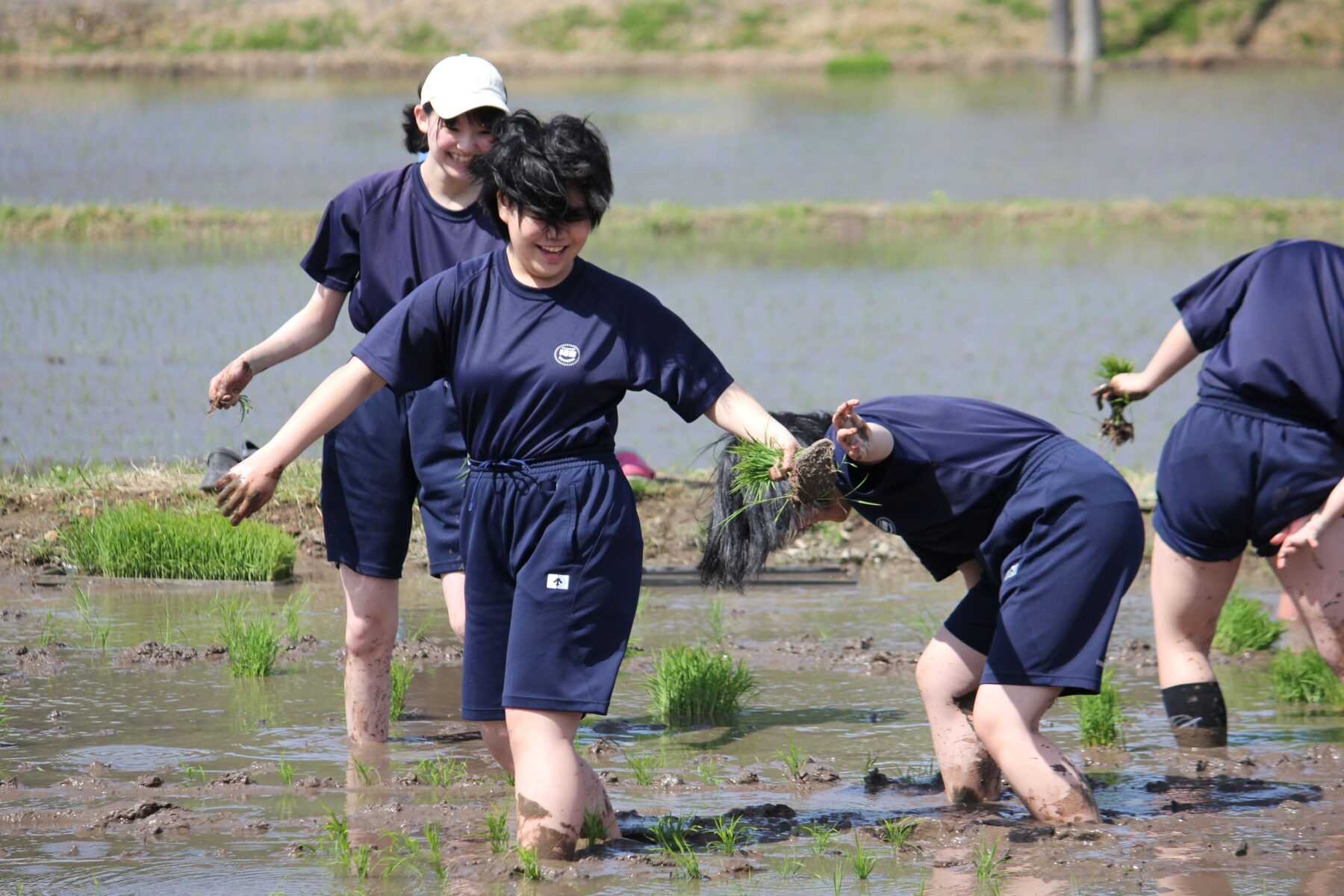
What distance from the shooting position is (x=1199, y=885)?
3949 millimetres

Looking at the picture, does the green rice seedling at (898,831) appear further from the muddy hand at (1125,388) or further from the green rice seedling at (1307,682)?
the green rice seedling at (1307,682)

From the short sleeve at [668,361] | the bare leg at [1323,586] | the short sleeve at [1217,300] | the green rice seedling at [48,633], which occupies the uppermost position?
the short sleeve at [1217,300]

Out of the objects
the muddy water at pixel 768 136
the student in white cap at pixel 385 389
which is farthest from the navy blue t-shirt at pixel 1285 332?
the muddy water at pixel 768 136

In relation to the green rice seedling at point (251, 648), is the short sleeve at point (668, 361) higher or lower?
higher

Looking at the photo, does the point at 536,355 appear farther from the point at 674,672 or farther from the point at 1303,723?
the point at 1303,723

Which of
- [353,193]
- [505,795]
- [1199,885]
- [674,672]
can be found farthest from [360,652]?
[1199,885]

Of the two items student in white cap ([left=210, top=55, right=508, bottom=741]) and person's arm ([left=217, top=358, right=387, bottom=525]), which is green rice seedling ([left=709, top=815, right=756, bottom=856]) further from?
person's arm ([left=217, top=358, right=387, bottom=525])

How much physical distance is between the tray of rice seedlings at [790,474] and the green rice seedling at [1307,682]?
2334 mm

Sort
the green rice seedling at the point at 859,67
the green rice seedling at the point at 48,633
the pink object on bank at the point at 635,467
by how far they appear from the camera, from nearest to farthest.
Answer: the green rice seedling at the point at 48,633 → the pink object on bank at the point at 635,467 → the green rice seedling at the point at 859,67

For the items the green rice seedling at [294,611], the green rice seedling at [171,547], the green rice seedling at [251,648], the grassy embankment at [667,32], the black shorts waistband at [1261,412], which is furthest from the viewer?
the grassy embankment at [667,32]

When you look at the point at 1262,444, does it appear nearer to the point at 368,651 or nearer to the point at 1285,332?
the point at 1285,332

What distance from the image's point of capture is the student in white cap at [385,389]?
4.71m

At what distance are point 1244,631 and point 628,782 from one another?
8.96 ft

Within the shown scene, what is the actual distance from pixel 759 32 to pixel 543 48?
543cm
